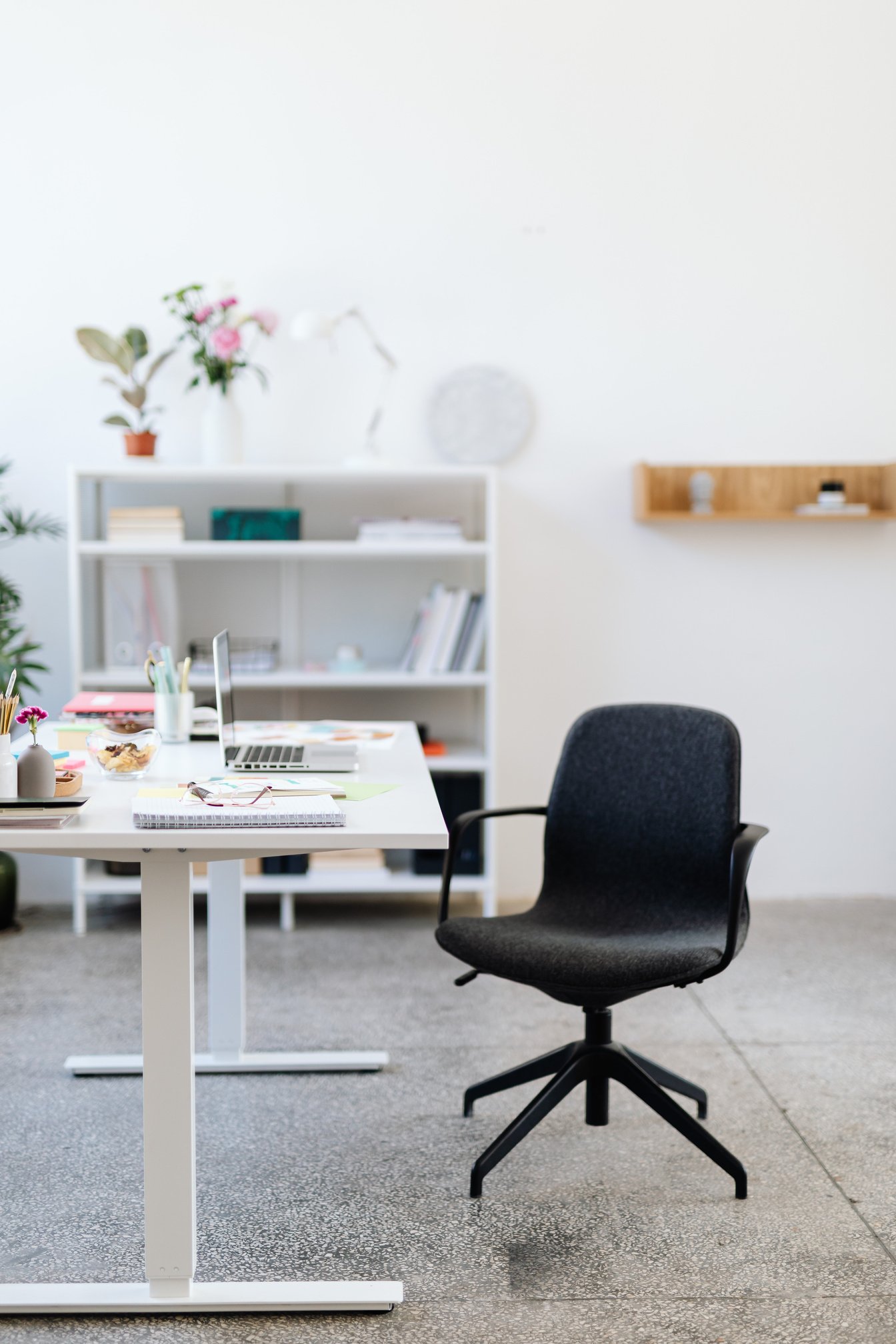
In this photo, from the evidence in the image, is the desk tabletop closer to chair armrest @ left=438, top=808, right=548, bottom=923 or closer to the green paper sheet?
the green paper sheet

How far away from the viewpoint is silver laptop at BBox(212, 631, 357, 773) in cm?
233

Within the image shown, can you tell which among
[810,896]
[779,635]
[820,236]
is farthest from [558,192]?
[810,896]

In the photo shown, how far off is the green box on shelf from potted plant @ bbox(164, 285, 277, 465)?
0.57 ft

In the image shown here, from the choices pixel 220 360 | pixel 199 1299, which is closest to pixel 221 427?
pixel 220 360

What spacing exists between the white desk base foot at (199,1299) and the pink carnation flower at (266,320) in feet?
9.08

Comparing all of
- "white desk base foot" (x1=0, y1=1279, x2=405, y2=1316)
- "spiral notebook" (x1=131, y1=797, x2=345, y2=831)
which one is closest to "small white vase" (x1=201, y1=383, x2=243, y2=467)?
"spiral notebook" (x1=131, y1=797, x2=345, y2=831)

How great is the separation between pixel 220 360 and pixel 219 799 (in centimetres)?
232

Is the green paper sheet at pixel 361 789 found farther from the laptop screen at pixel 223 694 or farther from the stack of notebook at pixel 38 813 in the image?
the stack of notebook at pixel 38 813

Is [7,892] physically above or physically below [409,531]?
below

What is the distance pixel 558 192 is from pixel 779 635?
1694mm

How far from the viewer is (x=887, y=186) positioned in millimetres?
4180

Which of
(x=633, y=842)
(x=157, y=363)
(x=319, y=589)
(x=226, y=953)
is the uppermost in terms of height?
(x=157, y=363)

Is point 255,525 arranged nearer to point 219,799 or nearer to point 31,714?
point 31,714

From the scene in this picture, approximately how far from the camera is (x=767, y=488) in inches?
165
